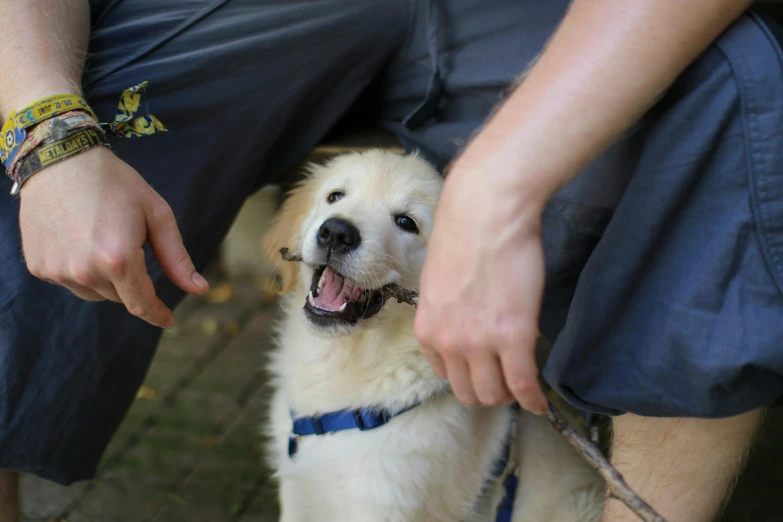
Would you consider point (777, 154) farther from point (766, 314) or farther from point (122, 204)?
point (122, 204)

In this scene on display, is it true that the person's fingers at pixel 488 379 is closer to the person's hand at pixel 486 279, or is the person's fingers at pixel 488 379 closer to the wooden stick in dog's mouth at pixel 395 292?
the person's hand at pixel 486 279

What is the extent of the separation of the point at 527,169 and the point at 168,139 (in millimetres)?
995

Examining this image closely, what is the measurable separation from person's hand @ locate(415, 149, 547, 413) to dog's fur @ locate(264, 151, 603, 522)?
0.72 meters

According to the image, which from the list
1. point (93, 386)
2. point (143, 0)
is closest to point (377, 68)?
point (143, 0)

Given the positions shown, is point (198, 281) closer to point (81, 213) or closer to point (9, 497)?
point (81, 213)

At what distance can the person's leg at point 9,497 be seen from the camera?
1.71 m

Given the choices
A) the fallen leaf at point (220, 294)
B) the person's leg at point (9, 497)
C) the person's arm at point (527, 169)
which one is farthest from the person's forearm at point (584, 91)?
the fallen leaf at point (220, 294)

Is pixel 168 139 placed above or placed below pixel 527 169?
below

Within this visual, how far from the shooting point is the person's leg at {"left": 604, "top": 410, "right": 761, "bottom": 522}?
4.39 feet

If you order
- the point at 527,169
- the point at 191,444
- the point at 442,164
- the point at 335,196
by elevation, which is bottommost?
the point at 191,444

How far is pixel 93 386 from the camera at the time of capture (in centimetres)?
172

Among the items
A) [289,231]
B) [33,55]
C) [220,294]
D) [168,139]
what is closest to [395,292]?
[289,231]

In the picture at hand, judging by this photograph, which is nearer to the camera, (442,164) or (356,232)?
(356,232)

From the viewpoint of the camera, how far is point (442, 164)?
196 centimetres
